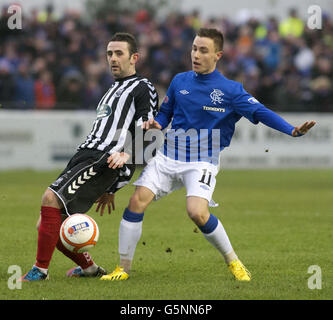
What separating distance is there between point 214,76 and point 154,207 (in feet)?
20.2

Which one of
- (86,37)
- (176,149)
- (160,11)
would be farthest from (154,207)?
(160,11)

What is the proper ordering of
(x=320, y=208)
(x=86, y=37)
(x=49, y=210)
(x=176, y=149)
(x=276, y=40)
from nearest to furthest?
(x=49, y=210) < (x=176, y=149) < (x=320, y=208) < (x=86, y=37) < (x=276, y=40)

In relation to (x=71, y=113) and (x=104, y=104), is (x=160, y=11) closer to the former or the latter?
(x=71, y=113)

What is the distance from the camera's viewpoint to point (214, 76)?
23.7 feet

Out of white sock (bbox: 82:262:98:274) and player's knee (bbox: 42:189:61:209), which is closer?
player's knee (bbox: 42:189:61:209)

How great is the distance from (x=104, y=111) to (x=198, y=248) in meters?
2.56

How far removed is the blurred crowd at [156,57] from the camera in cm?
1967

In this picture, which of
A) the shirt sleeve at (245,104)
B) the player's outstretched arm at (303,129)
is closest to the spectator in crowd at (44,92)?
the shirt sleeve at (245,104)

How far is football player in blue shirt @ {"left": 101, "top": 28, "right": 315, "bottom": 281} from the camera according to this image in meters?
7.01

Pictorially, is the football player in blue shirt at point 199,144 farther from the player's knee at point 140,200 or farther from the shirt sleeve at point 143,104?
the shirt sleeve at point 143,104

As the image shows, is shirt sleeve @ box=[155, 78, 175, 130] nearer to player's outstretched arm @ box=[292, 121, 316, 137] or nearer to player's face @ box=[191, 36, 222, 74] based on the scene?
player's face @ box=[191, 36, 222, 74]

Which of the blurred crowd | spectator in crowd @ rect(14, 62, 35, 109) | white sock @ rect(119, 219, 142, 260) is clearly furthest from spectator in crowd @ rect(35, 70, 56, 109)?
white sock @ rect(119, 219, 142, 260)

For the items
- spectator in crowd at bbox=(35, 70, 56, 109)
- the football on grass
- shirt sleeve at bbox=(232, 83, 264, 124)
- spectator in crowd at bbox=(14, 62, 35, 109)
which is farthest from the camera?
spectator in crowd at bbox=(35, 70, 56, 109)

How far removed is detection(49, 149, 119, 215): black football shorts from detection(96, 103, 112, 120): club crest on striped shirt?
0.34 metres
